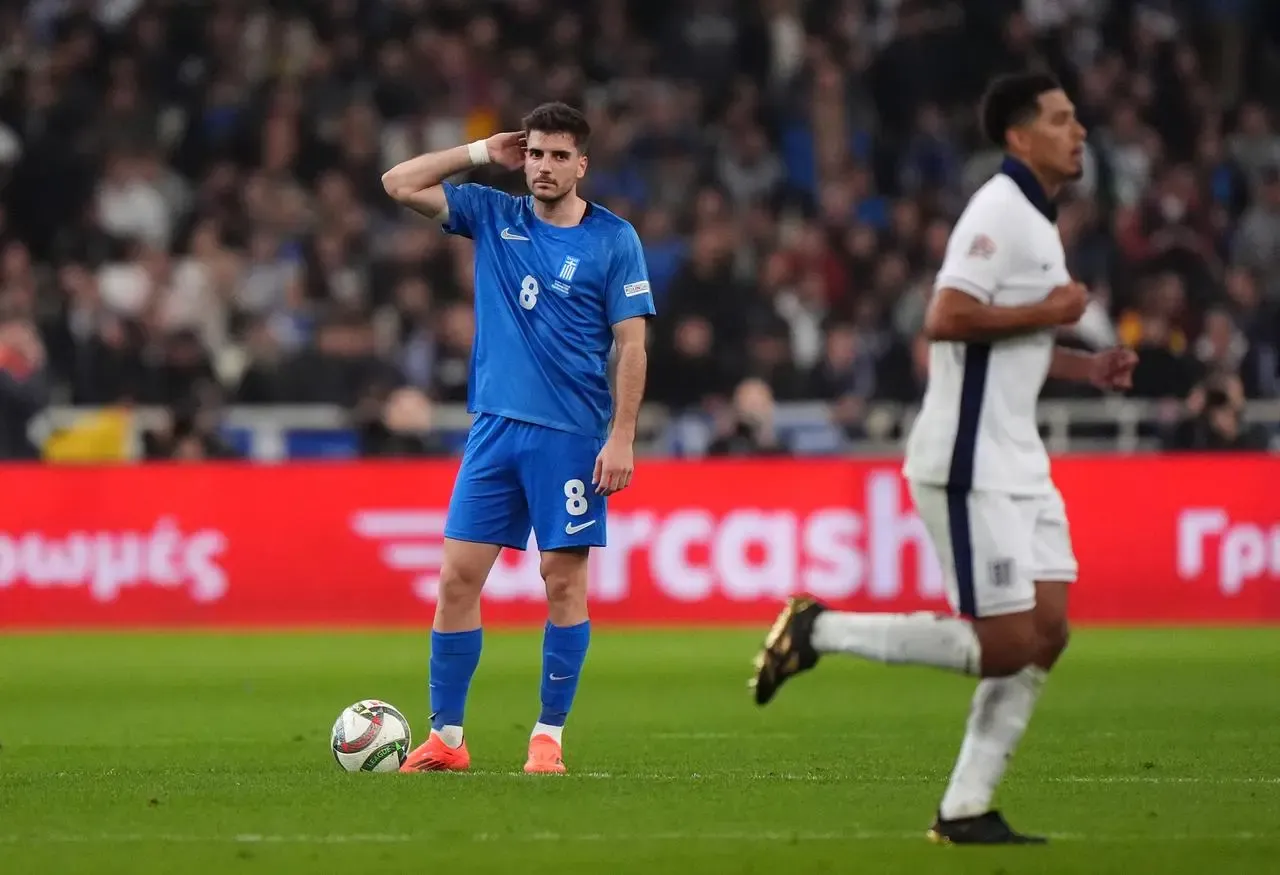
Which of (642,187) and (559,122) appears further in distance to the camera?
(642,187)

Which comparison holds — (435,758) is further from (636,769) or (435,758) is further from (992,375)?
(992,375)

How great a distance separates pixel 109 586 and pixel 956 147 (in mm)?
9728

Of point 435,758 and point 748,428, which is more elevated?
point 748,428

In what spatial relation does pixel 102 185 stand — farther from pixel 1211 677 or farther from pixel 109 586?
pixel 1211 677

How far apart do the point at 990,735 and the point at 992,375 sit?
105cm

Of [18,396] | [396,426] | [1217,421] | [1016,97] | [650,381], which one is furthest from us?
[650,381]

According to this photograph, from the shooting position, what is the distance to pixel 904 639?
663cm

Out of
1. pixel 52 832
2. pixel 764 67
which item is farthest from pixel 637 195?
pixel 52 832

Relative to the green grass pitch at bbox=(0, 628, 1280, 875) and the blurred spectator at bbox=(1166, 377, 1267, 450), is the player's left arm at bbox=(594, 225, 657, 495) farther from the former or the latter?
the blurred spectator at bbox=(1166, 377, 1267, 450)

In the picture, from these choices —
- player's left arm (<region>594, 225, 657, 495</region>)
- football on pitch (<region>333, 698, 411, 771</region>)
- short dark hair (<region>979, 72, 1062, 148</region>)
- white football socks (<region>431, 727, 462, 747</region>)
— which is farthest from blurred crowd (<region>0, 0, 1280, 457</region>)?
short dark hair (<region>979, 72, 1062, 148</region>)

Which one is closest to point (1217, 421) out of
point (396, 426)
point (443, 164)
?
point (396, 426)

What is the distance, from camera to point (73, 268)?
65.1ft

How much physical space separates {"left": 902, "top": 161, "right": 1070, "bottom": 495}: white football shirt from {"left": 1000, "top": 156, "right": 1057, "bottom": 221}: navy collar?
0.17 feet

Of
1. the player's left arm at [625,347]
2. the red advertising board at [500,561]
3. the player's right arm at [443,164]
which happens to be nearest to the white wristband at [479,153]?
the player's right arm at [443,164]
